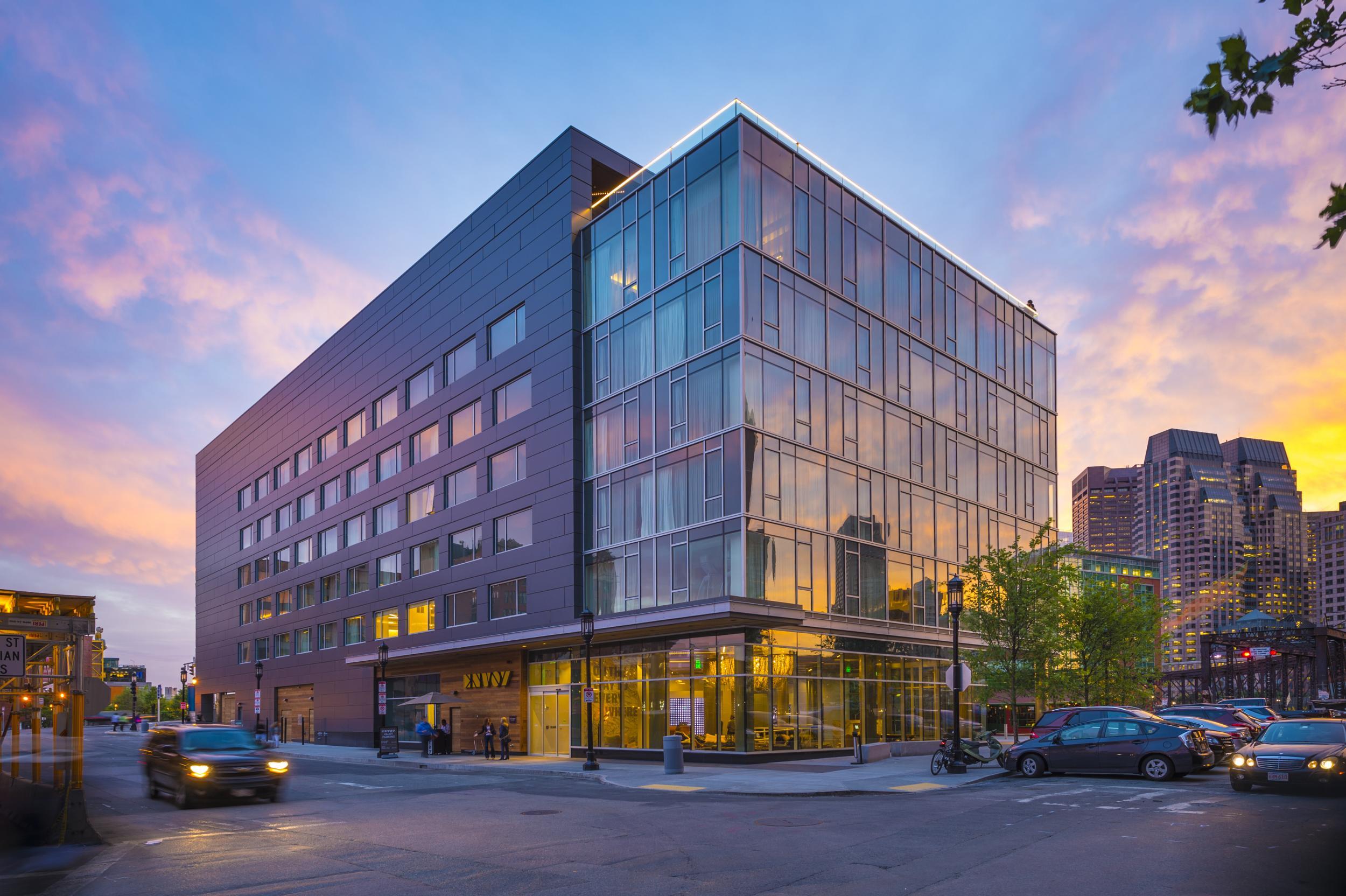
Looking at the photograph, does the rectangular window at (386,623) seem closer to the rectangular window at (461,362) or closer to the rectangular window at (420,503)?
the rectangular window at (420,503)

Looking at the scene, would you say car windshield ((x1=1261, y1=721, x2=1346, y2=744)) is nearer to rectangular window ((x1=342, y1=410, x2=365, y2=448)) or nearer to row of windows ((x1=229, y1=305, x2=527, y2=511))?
row of windows ((x1=229, y1=305, x2=527, y2=511))

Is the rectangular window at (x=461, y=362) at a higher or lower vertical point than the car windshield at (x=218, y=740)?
higher

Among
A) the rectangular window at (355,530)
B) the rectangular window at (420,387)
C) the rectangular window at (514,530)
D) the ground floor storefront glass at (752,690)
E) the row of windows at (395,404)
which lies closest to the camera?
the ground floor storefront glass at (752,690)

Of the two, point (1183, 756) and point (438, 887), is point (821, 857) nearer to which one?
point (438, 887)

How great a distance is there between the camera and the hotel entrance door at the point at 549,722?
39469 millimetres

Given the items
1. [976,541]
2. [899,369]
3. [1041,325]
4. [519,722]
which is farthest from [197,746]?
[1041,325]

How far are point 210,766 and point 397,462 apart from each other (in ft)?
112

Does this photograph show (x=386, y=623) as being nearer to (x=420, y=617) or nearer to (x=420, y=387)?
(x=420, y=617)

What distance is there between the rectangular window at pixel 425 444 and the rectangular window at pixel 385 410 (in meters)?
3.50

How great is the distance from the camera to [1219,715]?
32.3m

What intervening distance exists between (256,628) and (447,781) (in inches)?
2058

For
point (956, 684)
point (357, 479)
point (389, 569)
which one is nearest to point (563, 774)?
point (956, 684)

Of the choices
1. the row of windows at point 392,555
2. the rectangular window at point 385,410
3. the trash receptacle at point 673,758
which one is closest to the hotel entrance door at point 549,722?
the row of windows at point 392,555

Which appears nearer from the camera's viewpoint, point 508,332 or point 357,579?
point 508,332
